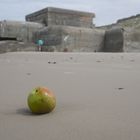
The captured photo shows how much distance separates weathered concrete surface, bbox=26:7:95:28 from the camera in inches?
1018

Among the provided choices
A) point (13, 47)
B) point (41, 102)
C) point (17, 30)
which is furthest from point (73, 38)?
point (41, 102)

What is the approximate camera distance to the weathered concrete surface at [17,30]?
22031mm

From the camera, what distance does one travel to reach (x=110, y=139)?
1.79 meters

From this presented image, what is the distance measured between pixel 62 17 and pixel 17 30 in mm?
5199

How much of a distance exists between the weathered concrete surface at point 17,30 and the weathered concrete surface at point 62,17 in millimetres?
2778

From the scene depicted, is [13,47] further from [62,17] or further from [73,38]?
[62,17]

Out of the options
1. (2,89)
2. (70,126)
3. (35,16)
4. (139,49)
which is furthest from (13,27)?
(70,126)

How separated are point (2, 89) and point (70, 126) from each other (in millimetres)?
1673

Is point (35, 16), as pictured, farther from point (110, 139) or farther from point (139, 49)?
point (110, 139)

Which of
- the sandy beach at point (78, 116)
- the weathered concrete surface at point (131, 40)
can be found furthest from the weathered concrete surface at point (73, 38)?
the sandy beach at point (78, 116)

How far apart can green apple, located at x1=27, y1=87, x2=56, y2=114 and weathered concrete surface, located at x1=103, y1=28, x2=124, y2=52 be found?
58.2 ft

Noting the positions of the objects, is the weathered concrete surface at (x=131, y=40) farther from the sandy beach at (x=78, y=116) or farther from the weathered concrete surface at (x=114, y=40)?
the sandy beach at (x=78, y=116)

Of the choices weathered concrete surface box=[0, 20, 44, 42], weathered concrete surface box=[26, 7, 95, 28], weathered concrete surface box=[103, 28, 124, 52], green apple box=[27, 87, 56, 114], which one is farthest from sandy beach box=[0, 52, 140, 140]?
weathered concrete surface box=[26, 7, 95, 28]

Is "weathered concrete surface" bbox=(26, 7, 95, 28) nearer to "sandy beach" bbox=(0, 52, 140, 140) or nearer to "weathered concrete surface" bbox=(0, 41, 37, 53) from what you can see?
"weathered concrete surface" bbox=(0, 41, 37, 53)
